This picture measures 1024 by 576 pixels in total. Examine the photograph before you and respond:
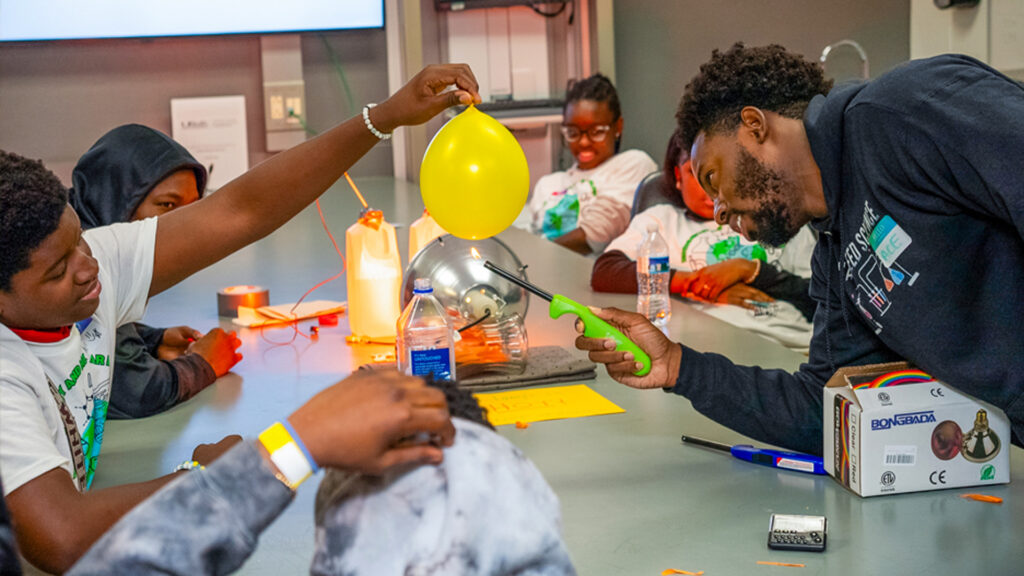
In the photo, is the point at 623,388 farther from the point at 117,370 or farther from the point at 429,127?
the point at 429,127

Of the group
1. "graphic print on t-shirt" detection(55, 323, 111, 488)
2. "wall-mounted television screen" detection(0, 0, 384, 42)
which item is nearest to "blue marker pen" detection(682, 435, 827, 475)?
"graphic print on t-shirt" detection(55, 323, 111, 488)

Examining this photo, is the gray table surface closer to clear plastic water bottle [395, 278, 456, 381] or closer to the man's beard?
clear plastic water bottle [395, 278, 456, 381]

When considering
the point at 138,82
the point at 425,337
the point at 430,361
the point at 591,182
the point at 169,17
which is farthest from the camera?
the point at 138,82

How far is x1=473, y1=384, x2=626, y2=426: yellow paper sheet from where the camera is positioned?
1.52 metres

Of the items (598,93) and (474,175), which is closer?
(474,175)

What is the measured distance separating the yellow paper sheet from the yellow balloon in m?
0.28

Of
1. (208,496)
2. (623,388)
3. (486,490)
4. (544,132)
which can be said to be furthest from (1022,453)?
(544,132)

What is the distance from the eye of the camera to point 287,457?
0.68m

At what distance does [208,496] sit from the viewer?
663 millimetres

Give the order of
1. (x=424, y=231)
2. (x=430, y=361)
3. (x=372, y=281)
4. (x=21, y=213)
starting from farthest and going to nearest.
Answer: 1. (x=424, y=231)
2. (x=372, y=281)
3. (x=430, y=361)
4. (x=21, y=213)

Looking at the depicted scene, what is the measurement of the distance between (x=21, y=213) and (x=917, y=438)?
1019mm

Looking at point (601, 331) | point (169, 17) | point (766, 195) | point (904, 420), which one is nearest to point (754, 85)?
point (766, 195)

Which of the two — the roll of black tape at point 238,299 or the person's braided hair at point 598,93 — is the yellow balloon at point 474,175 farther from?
the person's braided hair at point 598,93

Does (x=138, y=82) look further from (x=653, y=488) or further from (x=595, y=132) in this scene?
(x=653, y=488)
